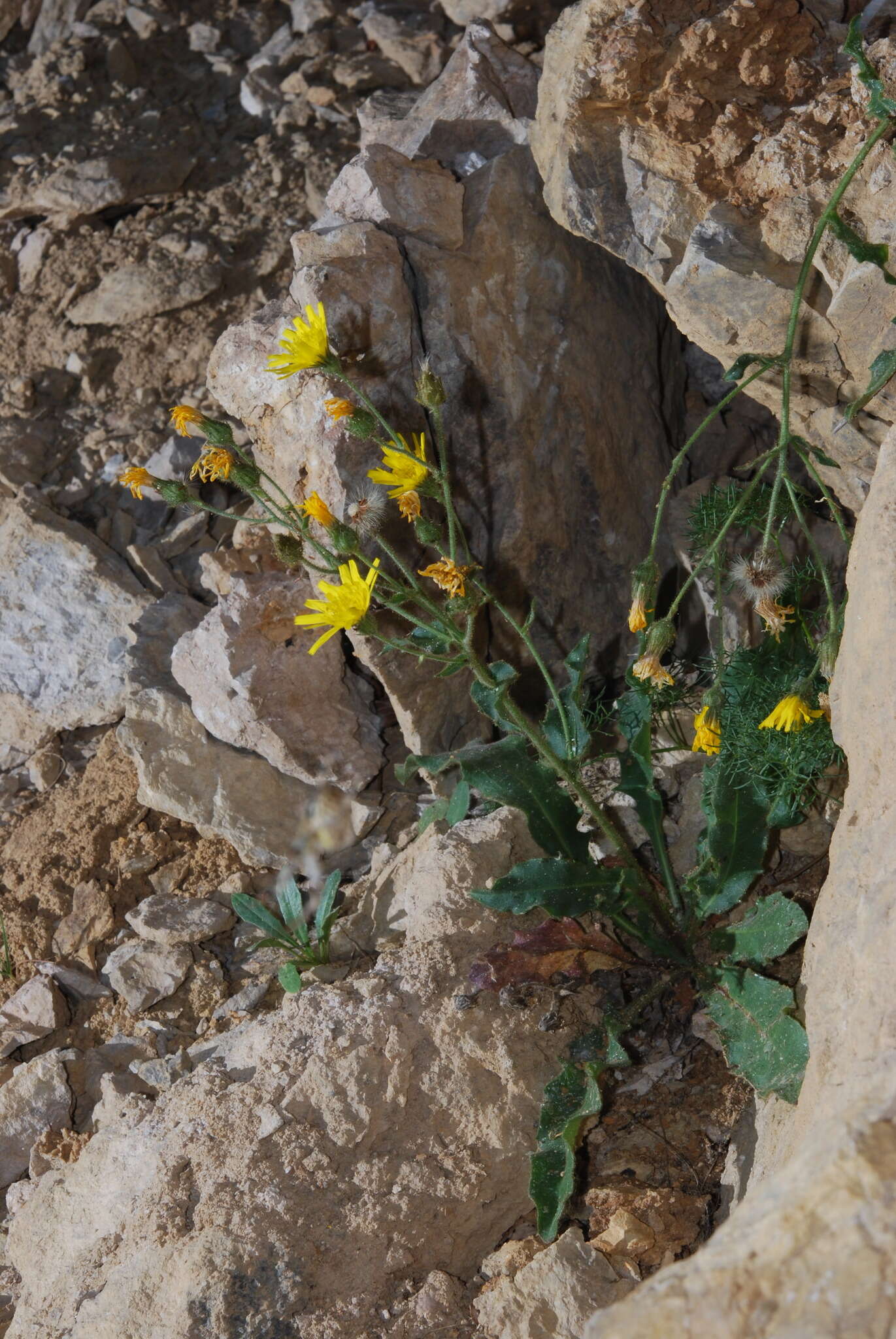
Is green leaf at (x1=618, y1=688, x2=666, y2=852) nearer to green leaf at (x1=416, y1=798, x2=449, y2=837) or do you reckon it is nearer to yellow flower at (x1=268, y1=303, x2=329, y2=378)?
green leaf at (x1=416, y1=798, x2=449, y2=837)

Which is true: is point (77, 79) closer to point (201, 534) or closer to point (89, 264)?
point (89, 264)

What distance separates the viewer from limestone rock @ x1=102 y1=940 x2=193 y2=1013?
319 cm

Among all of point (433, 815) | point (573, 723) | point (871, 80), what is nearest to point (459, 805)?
point (433, 815)

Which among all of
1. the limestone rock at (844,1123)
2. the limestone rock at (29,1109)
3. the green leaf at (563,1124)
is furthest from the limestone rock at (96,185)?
the green leaf at (563,1124)

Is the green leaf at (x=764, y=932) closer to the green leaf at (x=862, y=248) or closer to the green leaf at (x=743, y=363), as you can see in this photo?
the green leaf at (x=743, y=363)

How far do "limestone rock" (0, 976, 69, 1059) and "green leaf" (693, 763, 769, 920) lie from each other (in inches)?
73.1

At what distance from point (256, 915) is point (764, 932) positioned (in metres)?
1.40

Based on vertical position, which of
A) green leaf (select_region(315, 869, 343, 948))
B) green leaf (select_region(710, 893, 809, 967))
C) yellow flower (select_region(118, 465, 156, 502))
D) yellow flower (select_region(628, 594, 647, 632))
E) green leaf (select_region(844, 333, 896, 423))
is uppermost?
green leaf (select_region(844, 333, 896, 423))

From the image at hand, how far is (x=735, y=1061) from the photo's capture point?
8.11ft

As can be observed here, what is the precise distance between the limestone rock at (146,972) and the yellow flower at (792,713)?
183 centimetres

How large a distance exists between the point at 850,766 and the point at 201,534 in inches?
110

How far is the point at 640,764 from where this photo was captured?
2.92 meters

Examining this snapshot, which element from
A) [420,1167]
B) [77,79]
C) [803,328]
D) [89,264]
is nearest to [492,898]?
[420,1167]

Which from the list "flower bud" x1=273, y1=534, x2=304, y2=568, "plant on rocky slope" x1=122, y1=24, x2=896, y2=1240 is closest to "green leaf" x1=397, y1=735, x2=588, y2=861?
"plant on rocky slope" x1=122, y1=24, x2=896, y2=1240
